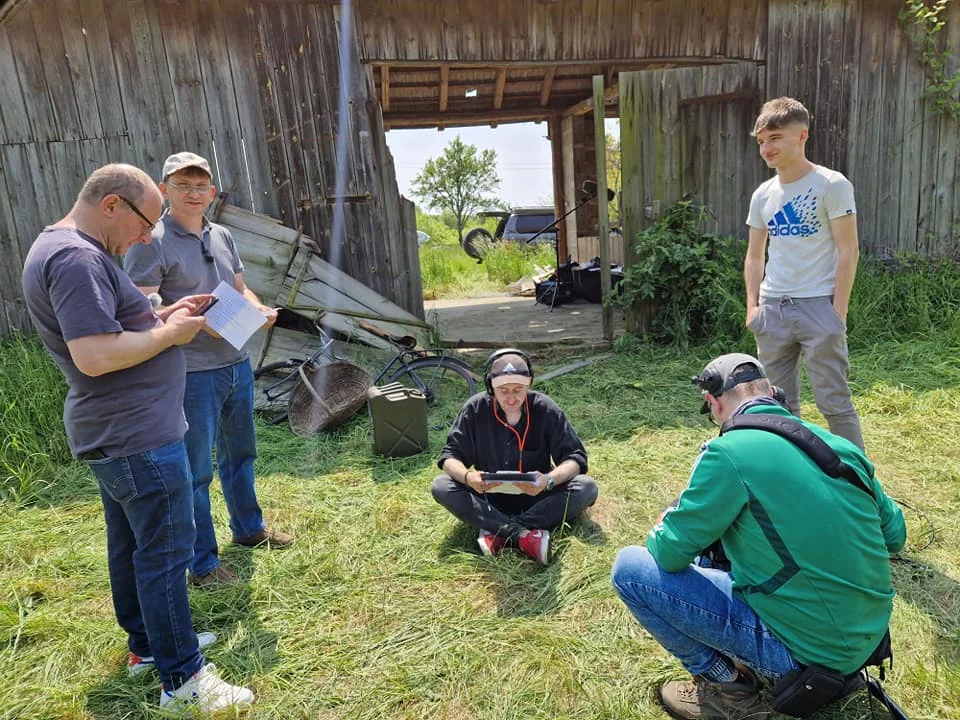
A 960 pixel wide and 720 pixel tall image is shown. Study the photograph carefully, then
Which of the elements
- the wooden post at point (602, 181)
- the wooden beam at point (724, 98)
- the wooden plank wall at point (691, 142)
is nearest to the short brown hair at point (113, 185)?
the wooden post at point (602, 181)

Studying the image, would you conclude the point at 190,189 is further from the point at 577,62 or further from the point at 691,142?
the point at 691,142

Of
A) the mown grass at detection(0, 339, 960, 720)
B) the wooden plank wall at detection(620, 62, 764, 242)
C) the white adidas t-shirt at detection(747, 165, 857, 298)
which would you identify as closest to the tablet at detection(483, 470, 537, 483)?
the mown grass at detection(0, 339, 960, 720)

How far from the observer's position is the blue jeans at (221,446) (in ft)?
9.11

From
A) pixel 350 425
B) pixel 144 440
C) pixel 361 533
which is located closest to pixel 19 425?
pixel 350 425

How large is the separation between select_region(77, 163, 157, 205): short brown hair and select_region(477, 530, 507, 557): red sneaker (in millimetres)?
2162

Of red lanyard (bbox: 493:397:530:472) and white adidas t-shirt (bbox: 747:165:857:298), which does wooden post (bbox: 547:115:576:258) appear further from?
red lanyard (bbox: 493:397:530:472)

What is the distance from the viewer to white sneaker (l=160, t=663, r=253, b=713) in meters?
2.19

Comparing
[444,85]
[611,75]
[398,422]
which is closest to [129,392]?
[398,422]

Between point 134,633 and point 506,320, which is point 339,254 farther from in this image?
point 134,633

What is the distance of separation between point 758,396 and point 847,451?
11.1 inches

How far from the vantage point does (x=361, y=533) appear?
348cm

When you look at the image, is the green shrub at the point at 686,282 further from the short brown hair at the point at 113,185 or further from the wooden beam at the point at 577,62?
the short brown hair at the point at 113,185

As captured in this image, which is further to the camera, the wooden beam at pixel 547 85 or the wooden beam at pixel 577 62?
the wooden beam at pixel 547 85

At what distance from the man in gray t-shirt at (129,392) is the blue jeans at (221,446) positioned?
56 centimetres
